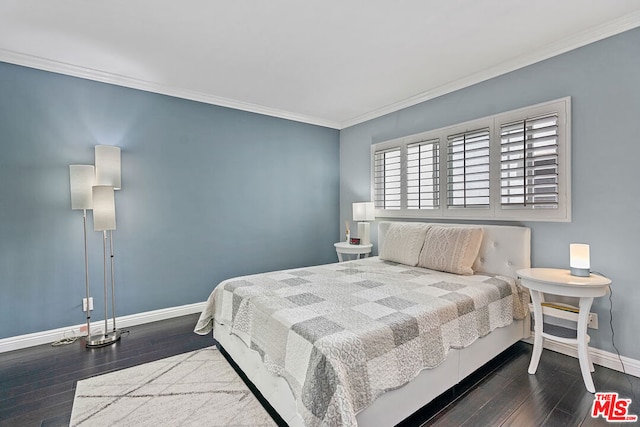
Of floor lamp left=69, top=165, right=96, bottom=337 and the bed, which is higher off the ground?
floor lamp left=69, top=165, right=96, bottom=337

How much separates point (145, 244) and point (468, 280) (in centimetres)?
330

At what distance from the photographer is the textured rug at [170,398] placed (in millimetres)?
1755

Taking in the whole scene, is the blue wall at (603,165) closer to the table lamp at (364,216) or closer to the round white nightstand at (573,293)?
the round white nightstand at (573,293)

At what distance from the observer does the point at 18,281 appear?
8.89 ft

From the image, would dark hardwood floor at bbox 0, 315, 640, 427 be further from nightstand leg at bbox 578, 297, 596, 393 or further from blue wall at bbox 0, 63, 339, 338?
blue wall at bbox 0, 63, 339, 338

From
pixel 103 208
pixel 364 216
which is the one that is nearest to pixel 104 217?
pixel 103 208

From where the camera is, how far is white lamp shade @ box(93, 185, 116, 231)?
268cm

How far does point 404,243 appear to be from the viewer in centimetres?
327

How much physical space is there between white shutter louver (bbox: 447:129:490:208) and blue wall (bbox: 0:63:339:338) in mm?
2054

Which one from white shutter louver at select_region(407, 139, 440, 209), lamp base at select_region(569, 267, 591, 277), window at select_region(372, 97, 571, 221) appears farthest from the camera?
white shutter louver at select_region(407, 139, 440, 209)

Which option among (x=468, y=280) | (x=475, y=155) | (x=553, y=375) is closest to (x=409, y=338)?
(x=468, y=280)

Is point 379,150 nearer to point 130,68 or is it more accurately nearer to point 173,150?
point 173,150

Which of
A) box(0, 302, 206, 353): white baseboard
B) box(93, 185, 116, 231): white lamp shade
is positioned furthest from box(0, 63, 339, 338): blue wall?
box(93, 185, 116, 231): white lamp shade

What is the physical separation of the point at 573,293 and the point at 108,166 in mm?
3988
